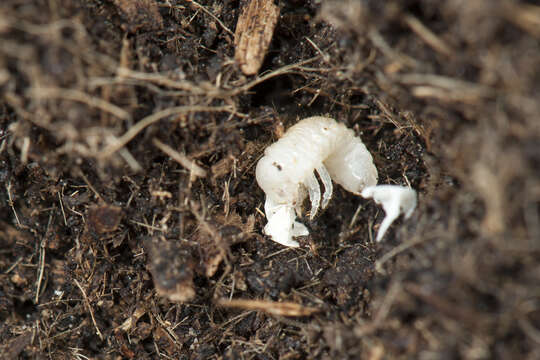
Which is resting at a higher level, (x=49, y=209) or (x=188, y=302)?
(x=49, y=209)

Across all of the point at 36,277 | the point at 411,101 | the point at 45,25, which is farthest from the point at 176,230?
the point at 411,101

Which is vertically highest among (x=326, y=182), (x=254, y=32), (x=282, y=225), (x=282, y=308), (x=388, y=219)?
(x=254, y=32)

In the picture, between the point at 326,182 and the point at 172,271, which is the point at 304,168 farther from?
the point at 172,271

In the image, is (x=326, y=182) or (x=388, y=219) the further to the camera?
(x=326, y=182)

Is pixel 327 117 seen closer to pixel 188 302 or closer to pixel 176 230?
pixel 176 230

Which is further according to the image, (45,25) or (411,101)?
(411,101)

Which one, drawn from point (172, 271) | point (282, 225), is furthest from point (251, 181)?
point (172, 271)

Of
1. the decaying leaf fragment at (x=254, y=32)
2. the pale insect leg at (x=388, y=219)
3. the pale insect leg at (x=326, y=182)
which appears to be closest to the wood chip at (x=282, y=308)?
the pale insect leg at (x=388, y=219)

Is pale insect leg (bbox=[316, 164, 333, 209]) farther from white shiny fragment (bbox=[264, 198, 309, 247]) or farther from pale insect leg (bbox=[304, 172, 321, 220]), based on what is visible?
white shiny fragment (bbox=[264, 198, 309, 247])
